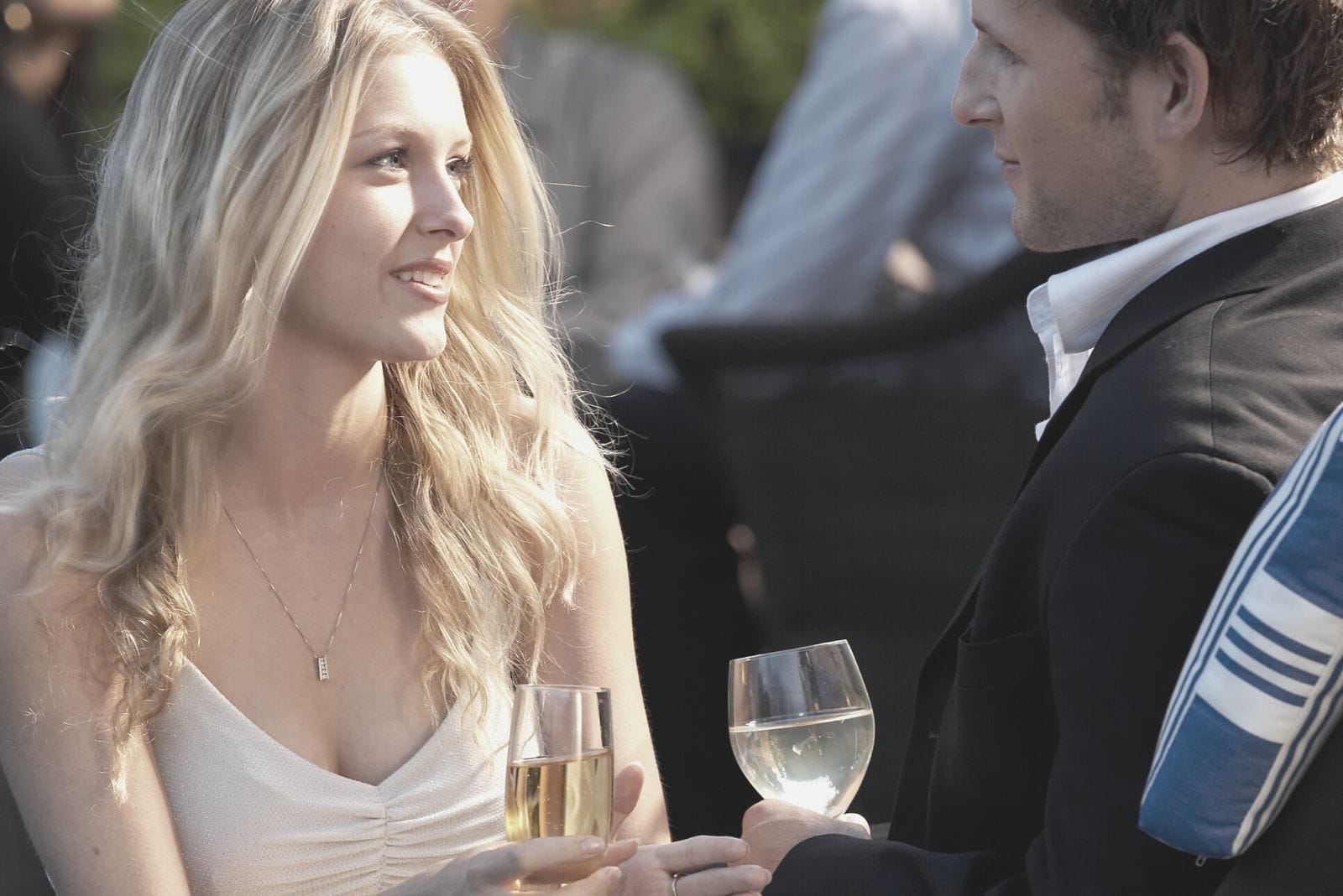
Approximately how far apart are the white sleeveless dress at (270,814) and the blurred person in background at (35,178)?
124 centimetres

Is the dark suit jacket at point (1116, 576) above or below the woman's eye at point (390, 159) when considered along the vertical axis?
below

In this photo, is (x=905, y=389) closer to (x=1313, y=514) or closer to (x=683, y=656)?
(x=683, y=656)

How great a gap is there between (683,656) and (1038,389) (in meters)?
0.99

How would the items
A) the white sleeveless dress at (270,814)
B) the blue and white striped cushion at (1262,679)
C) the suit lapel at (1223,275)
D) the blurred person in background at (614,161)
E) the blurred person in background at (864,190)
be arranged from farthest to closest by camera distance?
the blurred person in background at (614,161), the blurred person in background at (864,190), the white sleeveless dress at (270,814), the suit lapel at (1223,275), the blue and white striped cushion at (1262,679)

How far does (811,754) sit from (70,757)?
1.01 metres

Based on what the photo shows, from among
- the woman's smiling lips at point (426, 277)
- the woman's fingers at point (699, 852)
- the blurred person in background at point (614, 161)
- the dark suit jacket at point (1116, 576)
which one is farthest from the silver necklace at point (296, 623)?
the blurred person in background at point (614, 161)

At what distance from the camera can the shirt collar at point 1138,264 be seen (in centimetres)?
168

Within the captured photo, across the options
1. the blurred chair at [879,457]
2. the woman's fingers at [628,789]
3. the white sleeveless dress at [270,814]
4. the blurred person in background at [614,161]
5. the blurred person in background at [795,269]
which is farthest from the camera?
the blurred person in background at [614,161]

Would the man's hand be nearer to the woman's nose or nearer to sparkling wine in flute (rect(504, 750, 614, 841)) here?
sparkling wine in flute (rect(504, 750, 614, 841))

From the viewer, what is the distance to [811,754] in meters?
1.90

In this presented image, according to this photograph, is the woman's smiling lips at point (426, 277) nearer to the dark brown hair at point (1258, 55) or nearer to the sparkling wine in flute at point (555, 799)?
the sparkling wine in flute at point (555, 799)

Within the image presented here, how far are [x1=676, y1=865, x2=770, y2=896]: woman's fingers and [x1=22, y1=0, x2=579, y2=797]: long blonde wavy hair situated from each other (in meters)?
0.64

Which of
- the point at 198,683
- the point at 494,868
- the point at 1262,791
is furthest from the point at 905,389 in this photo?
the point at 1262,791

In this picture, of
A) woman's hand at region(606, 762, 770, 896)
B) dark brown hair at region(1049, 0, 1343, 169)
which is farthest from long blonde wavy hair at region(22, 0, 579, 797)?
dark brown hair at region(1049, 0, 1343, 169)
